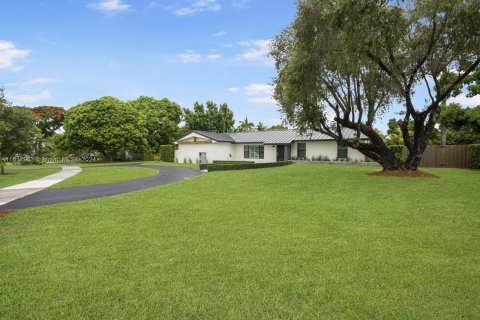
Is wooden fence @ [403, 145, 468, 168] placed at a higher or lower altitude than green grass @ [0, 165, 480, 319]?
higher

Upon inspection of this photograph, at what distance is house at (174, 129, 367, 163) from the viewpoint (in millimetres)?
33062

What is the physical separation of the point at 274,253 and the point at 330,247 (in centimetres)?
104

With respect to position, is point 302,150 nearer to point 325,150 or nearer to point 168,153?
point 325,150

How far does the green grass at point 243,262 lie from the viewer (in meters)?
3.45

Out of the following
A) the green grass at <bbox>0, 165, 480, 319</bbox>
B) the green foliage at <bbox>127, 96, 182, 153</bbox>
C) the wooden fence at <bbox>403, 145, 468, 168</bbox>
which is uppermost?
the green foliage at <bbox>127, 96, 182, 153</bbox>

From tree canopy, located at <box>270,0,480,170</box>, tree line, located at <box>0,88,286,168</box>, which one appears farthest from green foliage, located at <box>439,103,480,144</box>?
tree line, located at <box>0,88,286,168</box>

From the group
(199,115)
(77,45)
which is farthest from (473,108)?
(199,115)

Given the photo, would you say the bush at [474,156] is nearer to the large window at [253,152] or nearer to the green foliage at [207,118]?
the large window at [253,152]

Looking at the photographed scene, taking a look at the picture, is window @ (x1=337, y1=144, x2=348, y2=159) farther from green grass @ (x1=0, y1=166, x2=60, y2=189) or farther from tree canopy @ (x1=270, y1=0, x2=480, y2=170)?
green grass @ (x1=0, y1=166, x2=60, y2=189)

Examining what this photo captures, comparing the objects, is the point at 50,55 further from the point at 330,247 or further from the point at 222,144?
the point at 222,144

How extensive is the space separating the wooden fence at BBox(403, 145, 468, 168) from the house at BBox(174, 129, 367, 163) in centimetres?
642

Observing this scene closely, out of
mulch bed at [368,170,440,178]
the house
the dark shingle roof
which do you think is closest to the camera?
mulch bed at [368,170,440,178]

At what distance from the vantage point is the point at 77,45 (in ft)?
57.6

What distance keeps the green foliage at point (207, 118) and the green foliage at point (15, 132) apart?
3337 cm
